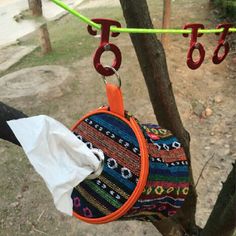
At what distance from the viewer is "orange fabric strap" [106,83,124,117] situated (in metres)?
0.87

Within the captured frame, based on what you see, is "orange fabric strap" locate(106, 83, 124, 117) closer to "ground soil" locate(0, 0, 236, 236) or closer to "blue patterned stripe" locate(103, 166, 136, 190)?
"blue patterned stripe" locate(103, 166, 136, 190)

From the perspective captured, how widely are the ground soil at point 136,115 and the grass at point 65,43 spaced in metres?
0.29

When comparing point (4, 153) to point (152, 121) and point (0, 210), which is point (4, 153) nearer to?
point (0, 210)

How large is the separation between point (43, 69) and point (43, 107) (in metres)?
0.80

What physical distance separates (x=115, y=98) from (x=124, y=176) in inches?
7.4

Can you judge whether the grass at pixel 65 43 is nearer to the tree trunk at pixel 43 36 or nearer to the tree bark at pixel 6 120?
the tree trunk at pixel 43 36

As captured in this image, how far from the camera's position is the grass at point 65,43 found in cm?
460

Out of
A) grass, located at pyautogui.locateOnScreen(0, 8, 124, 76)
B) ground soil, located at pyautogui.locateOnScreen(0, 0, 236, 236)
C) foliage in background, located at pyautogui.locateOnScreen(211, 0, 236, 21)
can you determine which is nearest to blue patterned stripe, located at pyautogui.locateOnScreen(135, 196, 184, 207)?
ground soil, located at pyautogui.locateOnScreen(0, 0, 236, 236)

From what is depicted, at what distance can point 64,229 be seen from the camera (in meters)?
2.30

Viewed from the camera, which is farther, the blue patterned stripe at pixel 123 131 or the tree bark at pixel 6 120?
the tree bark at pixel 6 120

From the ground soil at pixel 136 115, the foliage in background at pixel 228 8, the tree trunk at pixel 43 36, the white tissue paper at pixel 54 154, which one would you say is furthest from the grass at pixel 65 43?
the white tissue paper at pixel 54 154

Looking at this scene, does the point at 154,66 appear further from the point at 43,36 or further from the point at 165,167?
the point at 43,36

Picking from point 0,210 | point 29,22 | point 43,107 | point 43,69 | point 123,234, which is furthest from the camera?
point 29,22

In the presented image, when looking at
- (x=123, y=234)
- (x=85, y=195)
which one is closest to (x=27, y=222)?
(x=123, y=234)
